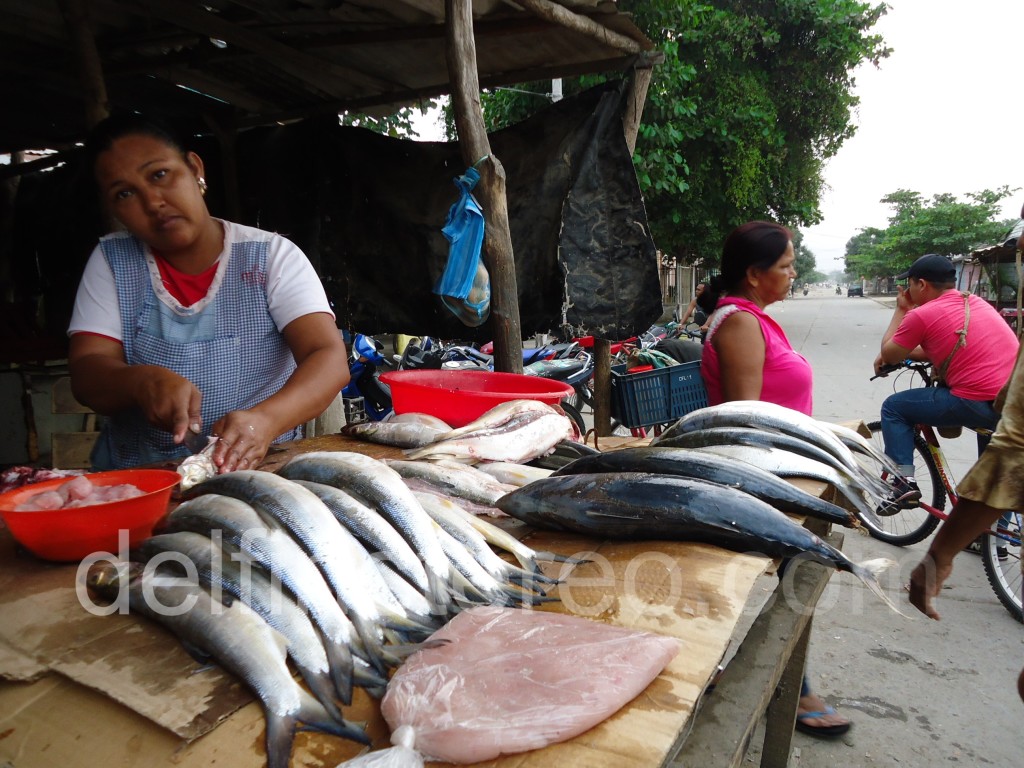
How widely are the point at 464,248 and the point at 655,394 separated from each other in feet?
10.7

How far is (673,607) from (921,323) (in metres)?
4.80

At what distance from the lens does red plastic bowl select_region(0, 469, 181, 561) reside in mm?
1412

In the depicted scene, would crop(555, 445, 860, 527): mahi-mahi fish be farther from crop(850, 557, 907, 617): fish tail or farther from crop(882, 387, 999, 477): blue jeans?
crop(882, 387, 999, 477): blue jeans

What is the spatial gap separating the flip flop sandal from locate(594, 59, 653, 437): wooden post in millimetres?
2248

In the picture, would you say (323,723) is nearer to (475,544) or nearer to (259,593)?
(259,593)

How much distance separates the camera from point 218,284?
8.14 feet

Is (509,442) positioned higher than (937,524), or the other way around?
(509,442)

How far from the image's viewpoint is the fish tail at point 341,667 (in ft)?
3.63

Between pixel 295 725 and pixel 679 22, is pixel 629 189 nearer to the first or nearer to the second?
pixel 295 725

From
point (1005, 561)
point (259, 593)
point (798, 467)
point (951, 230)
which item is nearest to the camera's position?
point (259, 593)

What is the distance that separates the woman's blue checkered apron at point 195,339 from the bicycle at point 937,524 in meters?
3.44

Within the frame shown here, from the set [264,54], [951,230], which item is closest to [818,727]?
[264,54]

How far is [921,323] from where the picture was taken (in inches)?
198


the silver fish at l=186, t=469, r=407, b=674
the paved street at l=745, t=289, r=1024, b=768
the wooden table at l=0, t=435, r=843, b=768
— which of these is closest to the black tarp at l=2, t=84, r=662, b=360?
the paved street at l=745, t=289, r=1024, b=768
